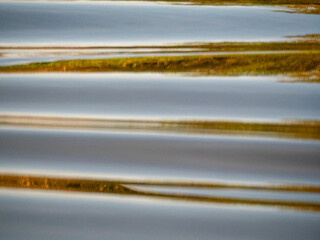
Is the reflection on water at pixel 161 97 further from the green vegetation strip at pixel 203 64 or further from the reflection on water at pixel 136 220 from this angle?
the reflection on water at pixel 136 220

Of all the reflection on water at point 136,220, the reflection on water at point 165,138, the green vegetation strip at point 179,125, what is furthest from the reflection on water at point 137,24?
the reflection on water at point 136,220

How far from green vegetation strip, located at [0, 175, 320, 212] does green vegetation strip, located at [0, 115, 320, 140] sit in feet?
0.25

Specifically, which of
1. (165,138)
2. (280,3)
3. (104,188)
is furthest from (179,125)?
(280,3)

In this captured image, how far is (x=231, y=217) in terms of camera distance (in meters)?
0.45

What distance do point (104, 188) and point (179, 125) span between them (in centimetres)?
14

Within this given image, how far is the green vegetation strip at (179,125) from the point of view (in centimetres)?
46

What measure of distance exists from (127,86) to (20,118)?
164mm

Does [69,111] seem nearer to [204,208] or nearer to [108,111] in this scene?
[108,111]

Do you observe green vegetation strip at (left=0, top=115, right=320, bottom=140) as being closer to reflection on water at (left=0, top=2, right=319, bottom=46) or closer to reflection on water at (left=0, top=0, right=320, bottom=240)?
reflection on water at (left=0, top=0, right=320, bottom=240)

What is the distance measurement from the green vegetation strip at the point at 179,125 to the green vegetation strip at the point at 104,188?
0.25ft

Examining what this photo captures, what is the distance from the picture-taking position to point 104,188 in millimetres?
476

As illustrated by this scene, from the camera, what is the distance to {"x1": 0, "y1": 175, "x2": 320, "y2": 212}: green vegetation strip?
0.45 m

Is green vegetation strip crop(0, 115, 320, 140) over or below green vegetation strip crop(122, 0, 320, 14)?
below

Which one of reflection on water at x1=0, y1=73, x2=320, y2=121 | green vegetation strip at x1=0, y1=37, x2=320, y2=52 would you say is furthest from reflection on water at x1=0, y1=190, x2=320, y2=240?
green vegetation strip at x1=0, y1=37, x2=320, y2=52
